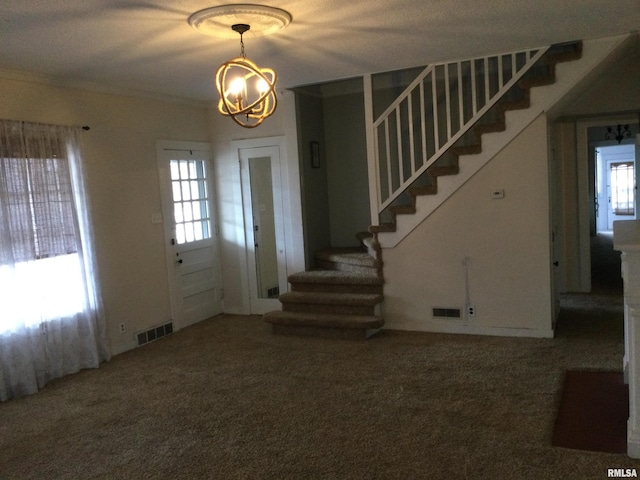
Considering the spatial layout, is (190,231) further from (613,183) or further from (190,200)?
(613,183)

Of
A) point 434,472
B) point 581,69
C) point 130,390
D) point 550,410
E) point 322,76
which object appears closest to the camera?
point 434,472

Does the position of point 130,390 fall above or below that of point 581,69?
below

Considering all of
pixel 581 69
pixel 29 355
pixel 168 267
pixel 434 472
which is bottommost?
pixel 434 472

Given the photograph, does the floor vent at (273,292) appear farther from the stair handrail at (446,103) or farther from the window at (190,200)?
the stair handrail at (446,103)

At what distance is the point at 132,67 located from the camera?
4.58 m

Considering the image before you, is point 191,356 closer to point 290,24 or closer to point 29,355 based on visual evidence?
point 29,355

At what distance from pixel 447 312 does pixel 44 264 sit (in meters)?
3.71

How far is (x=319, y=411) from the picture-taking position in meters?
3.70

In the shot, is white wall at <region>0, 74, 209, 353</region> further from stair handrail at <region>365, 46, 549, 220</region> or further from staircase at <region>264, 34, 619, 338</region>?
stair handrail at <region>365, 46, 549, 220</region>

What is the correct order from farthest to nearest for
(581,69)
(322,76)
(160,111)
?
1. (160,111)
2. (322,76)
3. (581,69)

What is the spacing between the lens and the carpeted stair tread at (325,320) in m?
5.26

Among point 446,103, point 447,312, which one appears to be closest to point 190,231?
point 447,312

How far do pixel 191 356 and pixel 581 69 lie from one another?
4327mm

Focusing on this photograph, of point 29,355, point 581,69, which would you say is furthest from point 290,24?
point 29,355
